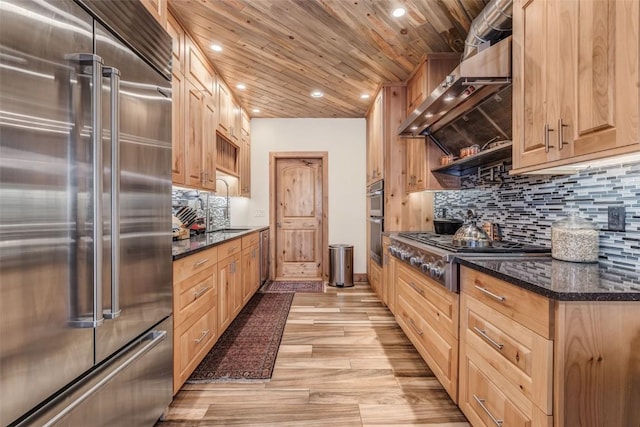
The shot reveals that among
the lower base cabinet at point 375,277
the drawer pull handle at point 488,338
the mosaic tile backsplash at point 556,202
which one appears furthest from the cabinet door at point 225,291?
the mosaic tile backsplash at point 556,202

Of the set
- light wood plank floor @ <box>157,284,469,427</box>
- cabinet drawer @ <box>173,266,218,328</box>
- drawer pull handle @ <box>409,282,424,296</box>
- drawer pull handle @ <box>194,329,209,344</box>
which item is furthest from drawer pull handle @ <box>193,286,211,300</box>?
drawer pull handle @ <box>409,282,424,296</box>

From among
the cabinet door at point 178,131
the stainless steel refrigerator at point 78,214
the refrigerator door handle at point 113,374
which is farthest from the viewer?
the cabinet door at point 178,131

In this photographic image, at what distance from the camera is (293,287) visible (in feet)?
15.5

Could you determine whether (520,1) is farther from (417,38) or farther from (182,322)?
(182,322)

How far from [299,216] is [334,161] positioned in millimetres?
1072

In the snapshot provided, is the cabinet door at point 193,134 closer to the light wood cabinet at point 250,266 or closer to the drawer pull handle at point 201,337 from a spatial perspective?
the light wood cabinet at point 250,266

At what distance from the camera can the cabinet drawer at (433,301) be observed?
1.78m

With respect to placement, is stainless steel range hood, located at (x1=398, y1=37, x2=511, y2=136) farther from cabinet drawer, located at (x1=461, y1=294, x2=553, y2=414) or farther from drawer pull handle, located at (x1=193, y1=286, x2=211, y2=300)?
drawer pull handle, located at (x1=193, y1=286, x2=211, y2=300)

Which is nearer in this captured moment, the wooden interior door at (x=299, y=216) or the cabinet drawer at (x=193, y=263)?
the cabinet drawer at (x=193, y=263)

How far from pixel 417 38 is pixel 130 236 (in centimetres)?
273

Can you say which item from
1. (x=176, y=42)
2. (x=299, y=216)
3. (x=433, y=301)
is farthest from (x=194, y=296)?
(x=299, y=216)

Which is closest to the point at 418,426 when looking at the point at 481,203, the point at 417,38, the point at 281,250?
the point at 481,203

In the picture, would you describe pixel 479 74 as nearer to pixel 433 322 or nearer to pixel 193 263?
pixel 433 322

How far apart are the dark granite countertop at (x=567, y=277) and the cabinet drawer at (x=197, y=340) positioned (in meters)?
1.69
